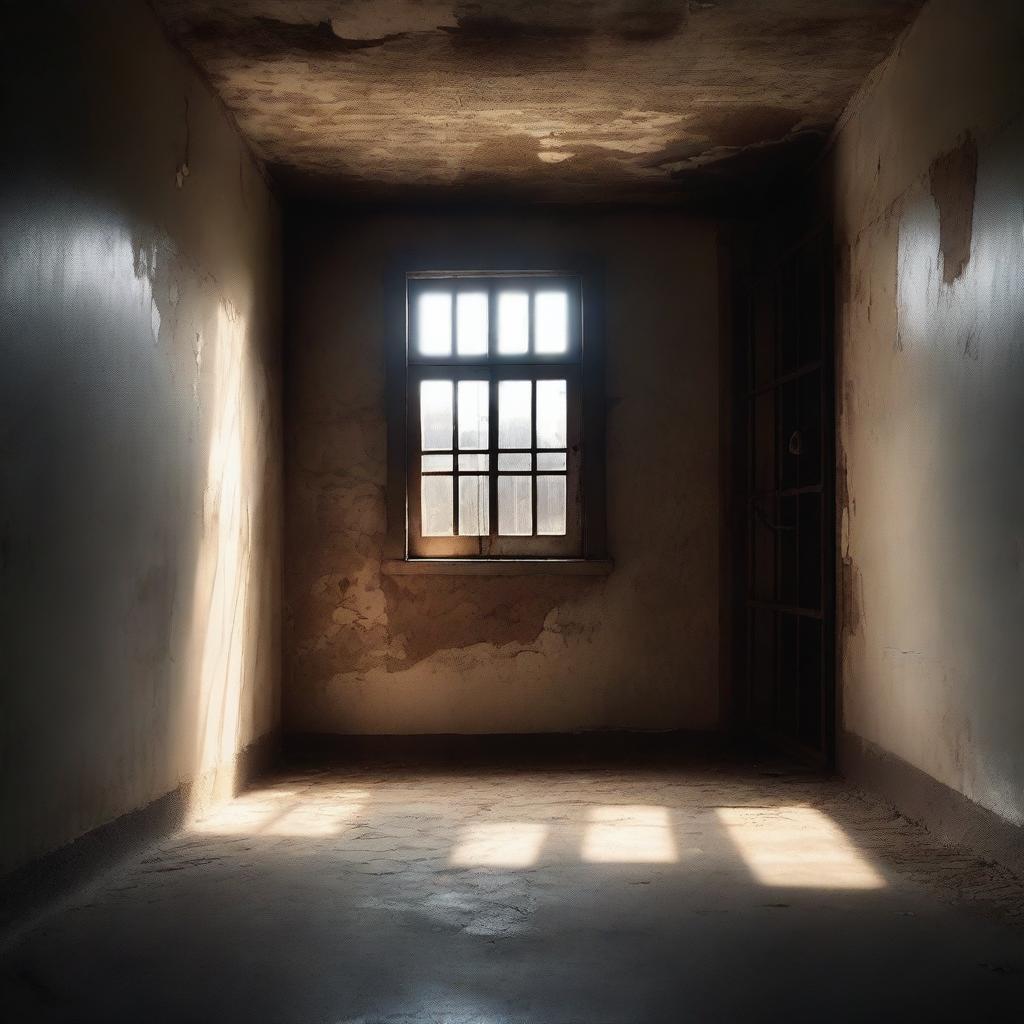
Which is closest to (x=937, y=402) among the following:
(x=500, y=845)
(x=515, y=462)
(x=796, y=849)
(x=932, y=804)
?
(x=932, y=804)

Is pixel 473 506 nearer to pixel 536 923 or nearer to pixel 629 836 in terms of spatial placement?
pixel 629 836

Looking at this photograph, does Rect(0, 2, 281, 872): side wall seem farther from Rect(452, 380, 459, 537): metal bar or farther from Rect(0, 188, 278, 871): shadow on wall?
Rect(452, 380, 459, 537): metal bar

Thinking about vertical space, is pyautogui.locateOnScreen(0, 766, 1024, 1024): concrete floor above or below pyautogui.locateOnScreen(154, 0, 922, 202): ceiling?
below

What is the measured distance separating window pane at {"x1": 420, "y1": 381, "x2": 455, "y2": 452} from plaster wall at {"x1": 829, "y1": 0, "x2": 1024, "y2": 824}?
2.04 m

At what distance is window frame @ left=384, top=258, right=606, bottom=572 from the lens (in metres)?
5.52

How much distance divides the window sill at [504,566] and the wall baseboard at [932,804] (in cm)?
152

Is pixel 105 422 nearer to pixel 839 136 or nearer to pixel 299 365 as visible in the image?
pixel 299 365

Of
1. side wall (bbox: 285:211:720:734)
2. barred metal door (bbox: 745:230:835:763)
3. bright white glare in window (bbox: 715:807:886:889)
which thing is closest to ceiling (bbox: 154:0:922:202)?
side wall (bbox: 285:211:720:734)

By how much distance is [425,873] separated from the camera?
3.24 metres

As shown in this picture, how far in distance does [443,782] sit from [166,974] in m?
2.45

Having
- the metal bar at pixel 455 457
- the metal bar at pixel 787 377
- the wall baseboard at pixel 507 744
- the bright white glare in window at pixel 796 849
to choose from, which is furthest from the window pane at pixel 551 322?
the bright white glare in window at pixel 796 849

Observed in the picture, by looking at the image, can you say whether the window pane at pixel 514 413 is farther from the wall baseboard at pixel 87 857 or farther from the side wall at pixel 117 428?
the wall baseboard at pixel 87 857

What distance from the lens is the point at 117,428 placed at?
326cm

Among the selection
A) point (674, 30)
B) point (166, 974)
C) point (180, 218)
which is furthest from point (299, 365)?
point (166, 974)
